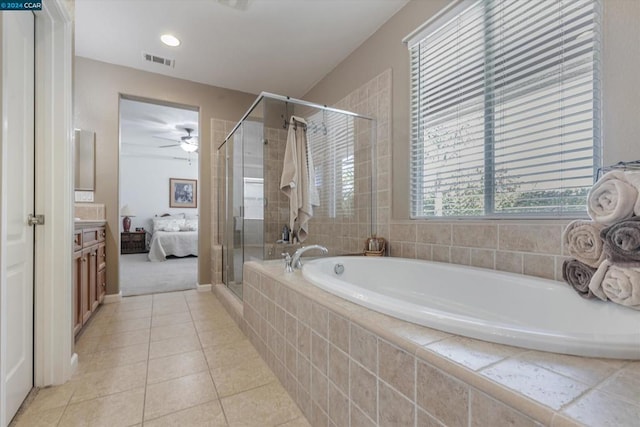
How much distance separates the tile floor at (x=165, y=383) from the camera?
1239 millimetres

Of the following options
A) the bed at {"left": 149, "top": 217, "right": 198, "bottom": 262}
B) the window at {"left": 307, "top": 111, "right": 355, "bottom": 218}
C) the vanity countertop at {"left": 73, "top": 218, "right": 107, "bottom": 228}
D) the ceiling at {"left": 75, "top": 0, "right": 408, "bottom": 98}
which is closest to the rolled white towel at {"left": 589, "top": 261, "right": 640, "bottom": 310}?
the window at {"left": 307, "top": 111, "right": 355, "bottom": 218}

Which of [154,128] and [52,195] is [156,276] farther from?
[52,195]

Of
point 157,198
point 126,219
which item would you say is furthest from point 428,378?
point 157,198

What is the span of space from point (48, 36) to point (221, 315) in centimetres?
217

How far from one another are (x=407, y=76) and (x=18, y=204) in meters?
2.43

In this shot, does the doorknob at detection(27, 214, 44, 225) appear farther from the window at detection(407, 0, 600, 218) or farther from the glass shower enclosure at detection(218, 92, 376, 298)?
the window at detection(407, 0, 600, 218)

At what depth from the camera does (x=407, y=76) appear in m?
2.17

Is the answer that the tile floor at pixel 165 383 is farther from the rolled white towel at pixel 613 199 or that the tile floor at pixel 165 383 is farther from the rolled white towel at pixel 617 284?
the rolled white towel at pixel 613 199

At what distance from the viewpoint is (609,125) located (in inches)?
47.6

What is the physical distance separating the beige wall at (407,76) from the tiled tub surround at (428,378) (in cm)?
105

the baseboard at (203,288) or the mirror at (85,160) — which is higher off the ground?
the mirror at (85,160)

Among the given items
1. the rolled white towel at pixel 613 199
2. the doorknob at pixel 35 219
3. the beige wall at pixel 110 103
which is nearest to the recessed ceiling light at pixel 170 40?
the beige wall at pixel 110 103

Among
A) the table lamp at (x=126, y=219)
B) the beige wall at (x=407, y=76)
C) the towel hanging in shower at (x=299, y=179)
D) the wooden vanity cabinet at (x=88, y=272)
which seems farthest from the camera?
the table lamp at (x=126, y=219)

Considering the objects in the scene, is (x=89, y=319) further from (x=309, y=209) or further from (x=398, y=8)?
(x=398, y=8)
